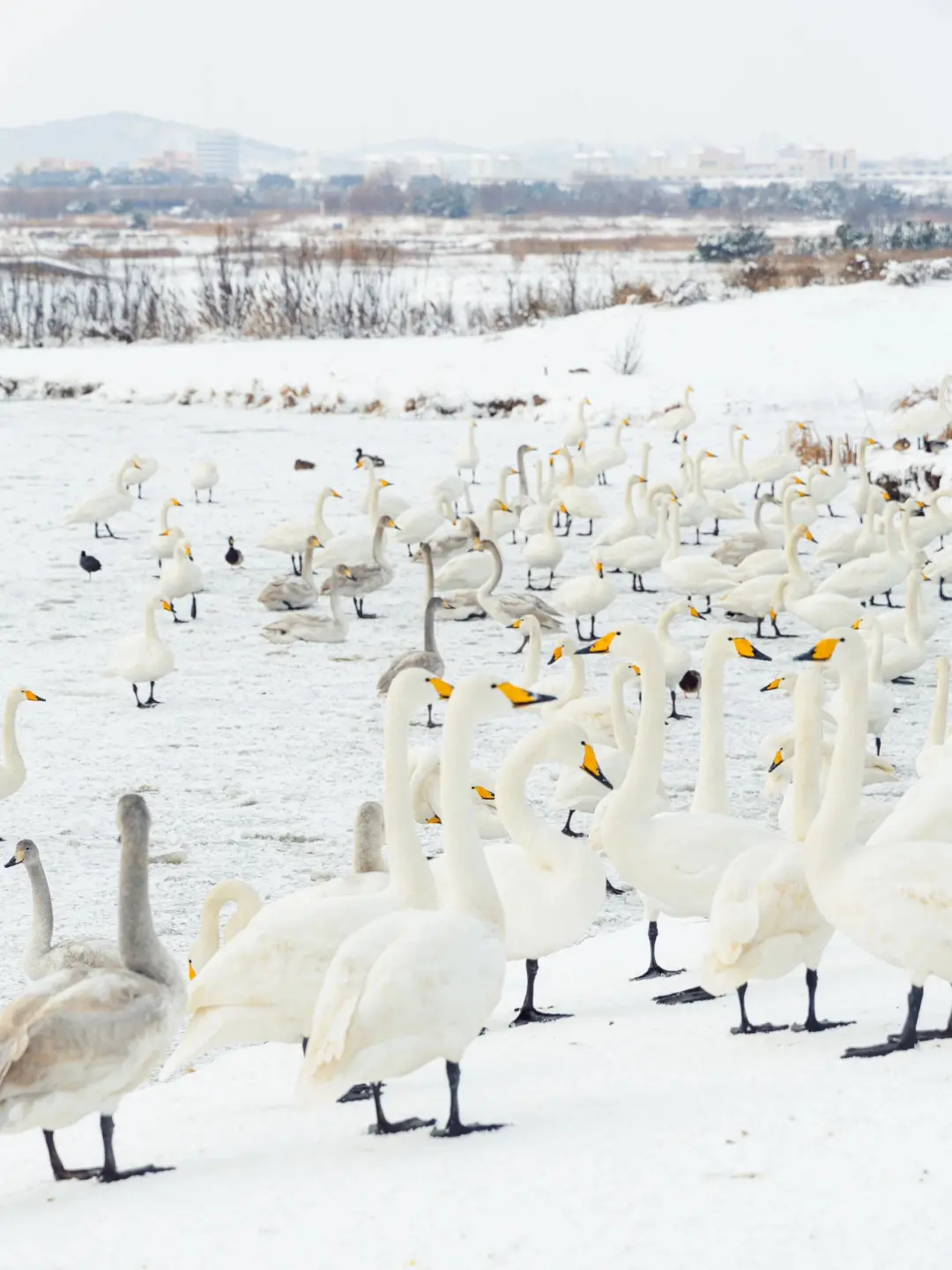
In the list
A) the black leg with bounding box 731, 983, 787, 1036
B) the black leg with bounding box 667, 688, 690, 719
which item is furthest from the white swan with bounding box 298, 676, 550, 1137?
the black leg with bounding box 667, 688, 690, 719

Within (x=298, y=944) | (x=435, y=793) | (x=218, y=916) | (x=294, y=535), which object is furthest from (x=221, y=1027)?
(x=294, y=535)

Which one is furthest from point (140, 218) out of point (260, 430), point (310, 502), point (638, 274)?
point (310, 502)

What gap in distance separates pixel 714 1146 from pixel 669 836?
1.78m

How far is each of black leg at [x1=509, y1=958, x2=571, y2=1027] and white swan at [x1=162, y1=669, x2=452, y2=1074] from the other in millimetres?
897

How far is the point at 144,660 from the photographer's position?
34.1 ft

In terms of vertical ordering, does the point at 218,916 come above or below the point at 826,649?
below

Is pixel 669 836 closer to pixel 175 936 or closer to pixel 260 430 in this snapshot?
pixel 175 936

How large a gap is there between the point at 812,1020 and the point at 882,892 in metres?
0.65

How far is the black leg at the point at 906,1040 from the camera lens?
4.45 meters

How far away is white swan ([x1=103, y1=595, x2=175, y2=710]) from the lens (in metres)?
10.4

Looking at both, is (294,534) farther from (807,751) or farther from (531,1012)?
(807,751)

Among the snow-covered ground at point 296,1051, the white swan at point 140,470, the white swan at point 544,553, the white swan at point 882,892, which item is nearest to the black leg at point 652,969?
the snow-covered ground at point 296,1051

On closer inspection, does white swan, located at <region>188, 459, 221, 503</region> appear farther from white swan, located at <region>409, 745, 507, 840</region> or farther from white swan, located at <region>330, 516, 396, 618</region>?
white swan, located at <region>409, 745, 507, 840</region>

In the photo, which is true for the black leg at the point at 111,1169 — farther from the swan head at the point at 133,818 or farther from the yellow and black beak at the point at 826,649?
the yellow and black beak at the point at 826,649
